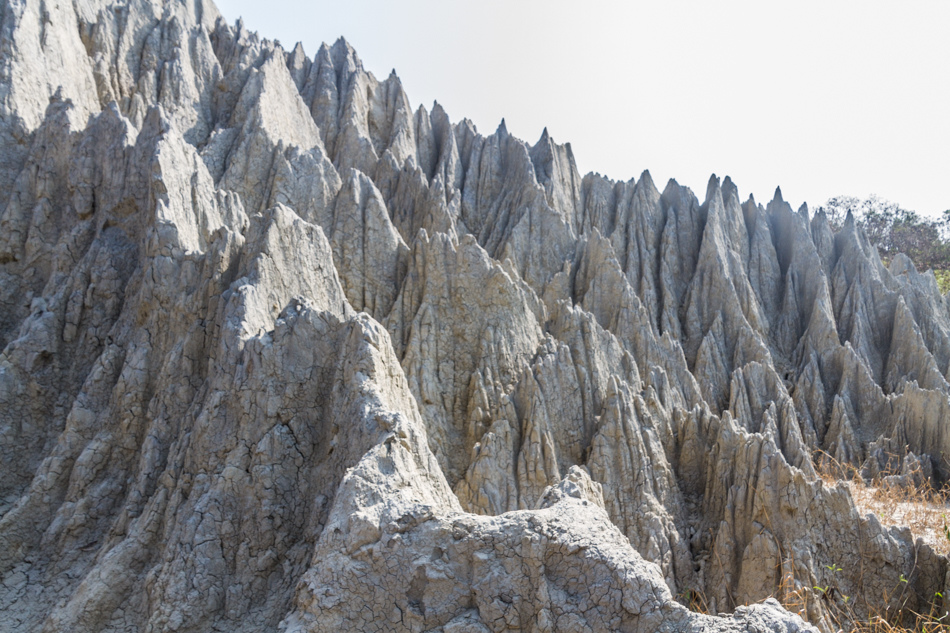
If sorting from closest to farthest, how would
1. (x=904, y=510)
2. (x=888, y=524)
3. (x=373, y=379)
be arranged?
1. (x=373, y=379)
2. (x=888, y=524)
3. (x=904, y=510)

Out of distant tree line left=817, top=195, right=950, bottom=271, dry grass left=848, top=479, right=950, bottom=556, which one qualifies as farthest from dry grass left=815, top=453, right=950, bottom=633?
distant tree line left=817, top=195, right=950, bottom=271

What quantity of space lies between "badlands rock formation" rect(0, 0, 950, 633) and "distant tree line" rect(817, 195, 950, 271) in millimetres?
14089

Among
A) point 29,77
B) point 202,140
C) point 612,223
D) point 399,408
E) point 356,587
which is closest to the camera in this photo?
point 356,587

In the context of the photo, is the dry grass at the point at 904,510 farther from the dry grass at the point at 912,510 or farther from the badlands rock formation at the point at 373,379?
the badlands rock formation at the point at 373,379

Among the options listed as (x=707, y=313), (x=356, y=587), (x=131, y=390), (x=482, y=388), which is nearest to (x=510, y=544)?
(x=356, y=587)

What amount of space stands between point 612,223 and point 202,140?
1644 cm

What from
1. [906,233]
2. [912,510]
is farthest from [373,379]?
[906,233]

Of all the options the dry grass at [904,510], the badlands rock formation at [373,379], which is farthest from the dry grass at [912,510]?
the badlands rock formation at [373,379]

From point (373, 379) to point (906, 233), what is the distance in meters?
42.1

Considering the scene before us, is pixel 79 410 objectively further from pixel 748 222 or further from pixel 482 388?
pixel 748 222

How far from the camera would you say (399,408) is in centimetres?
843

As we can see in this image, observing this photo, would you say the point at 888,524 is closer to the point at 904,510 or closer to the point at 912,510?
the point at 904,510

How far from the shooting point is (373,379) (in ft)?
24.3

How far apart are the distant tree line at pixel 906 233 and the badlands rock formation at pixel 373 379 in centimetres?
1409
